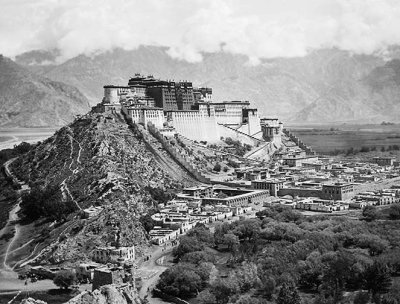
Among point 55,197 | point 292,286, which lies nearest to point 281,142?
point 55,197

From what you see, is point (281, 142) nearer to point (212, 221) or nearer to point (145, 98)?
point (145, 98)

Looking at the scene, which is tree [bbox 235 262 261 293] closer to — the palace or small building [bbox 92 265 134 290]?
small building [bbox 92 265 134 290]

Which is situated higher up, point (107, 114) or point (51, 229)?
point (107, 114)

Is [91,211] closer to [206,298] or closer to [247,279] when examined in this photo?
[247,279]

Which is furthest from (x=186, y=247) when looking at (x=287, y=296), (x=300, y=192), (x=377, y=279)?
(x=300, y=192)

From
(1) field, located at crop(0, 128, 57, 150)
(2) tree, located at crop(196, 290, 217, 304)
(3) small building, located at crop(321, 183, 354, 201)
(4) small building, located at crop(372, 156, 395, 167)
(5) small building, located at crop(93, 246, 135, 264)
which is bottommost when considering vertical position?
(2) tree, located at crop(196, 290, 217, 304)

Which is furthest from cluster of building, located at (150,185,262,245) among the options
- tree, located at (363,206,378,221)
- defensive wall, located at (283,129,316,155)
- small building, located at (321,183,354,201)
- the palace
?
defensive wall, located at (283,129,316,155)

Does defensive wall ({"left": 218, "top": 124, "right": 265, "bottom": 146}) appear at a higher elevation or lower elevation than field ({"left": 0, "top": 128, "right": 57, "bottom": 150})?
lower
